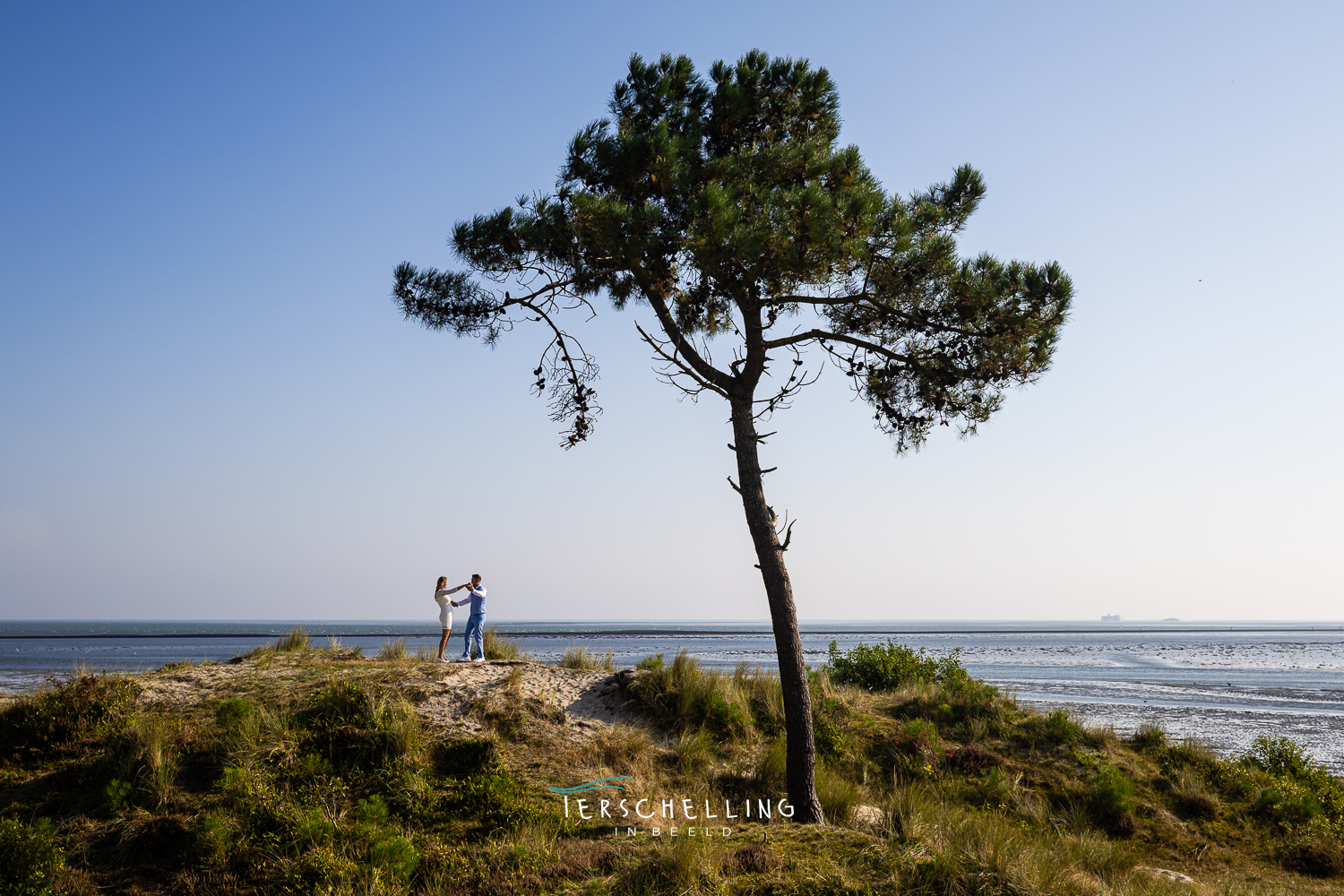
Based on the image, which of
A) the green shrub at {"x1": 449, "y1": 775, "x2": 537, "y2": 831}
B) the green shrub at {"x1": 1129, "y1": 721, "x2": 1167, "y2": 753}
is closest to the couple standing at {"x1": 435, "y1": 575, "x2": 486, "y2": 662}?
the green shrub at {"x1": 449, "y1": 775, "x2": 537, "y2": 831}

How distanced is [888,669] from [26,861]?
14832 millimetres

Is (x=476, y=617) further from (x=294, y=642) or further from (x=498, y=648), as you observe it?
(x=294, y=642)

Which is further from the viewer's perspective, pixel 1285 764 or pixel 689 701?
pixel 1285 764

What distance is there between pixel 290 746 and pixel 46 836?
8.43 ft

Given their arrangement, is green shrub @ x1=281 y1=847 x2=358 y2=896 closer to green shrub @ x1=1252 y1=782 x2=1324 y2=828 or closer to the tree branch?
the tree branch

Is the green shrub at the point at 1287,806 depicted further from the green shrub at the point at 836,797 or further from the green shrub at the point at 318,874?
the green shrub at the point at 318,874

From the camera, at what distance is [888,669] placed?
55.7 feet

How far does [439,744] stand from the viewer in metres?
10.0

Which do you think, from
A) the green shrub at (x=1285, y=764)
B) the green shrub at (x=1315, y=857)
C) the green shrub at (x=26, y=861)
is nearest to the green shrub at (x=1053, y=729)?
the green shrub at (x=1285, y=764)

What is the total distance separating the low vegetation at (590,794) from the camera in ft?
23.8

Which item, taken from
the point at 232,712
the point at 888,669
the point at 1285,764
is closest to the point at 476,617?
the point at 232,712

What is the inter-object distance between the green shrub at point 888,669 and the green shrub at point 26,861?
14286 millimetres

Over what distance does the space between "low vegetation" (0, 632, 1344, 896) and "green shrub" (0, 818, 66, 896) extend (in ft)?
0.06

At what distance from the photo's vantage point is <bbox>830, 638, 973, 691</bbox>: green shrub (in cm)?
1684
